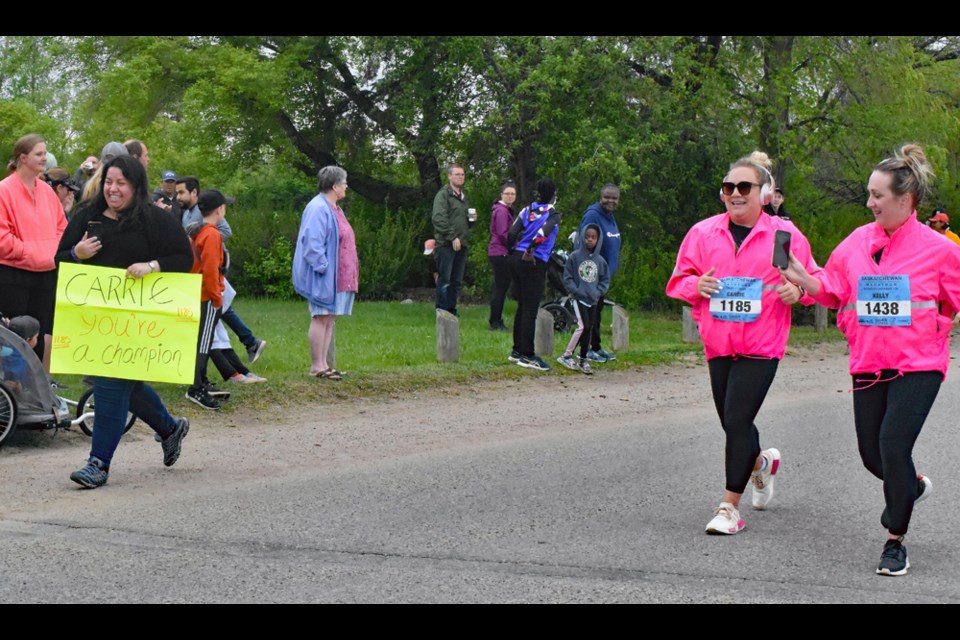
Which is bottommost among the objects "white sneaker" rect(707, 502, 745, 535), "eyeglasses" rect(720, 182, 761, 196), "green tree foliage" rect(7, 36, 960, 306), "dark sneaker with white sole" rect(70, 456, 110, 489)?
"dark sneaker with white sole" rect(70, 456, 110, 489)

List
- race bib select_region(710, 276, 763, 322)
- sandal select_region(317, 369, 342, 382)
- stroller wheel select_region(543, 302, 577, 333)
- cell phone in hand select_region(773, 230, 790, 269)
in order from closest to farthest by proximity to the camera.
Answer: cell phone in hand select_region(773, 230, 790, 269)
race bib select_region(710, 276, 763, 322)
sandal select_region(317, 369, 342, 382)
stroller wheel select_region(543, 302, 577, 333)

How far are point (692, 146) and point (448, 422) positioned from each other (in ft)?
38.5

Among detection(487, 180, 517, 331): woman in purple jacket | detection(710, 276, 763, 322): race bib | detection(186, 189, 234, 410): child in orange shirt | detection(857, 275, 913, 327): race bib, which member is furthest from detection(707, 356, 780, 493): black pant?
detection(487, 180, 517, 331): woman in purple jacket

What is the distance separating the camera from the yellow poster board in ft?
25.2

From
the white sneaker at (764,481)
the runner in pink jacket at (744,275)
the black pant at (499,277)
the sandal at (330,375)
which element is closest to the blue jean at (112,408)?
the runner in pink jacket at (744,275)

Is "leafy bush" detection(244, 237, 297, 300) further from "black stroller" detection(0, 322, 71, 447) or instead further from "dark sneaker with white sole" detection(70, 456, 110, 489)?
"dark sneaker with white sole" detection(70, 456, 110, 489)

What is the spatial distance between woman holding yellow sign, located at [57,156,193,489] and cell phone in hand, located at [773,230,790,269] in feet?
11.9

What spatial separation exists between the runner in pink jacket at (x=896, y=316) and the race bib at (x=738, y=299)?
12.9 inches

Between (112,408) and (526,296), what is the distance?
6.27 m

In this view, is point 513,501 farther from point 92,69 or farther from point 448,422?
point 92,69

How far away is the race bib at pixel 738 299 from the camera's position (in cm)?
649

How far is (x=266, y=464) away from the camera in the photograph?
849cm

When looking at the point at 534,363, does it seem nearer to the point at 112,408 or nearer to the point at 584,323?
the point at 584,323

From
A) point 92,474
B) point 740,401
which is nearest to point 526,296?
point 92,474
